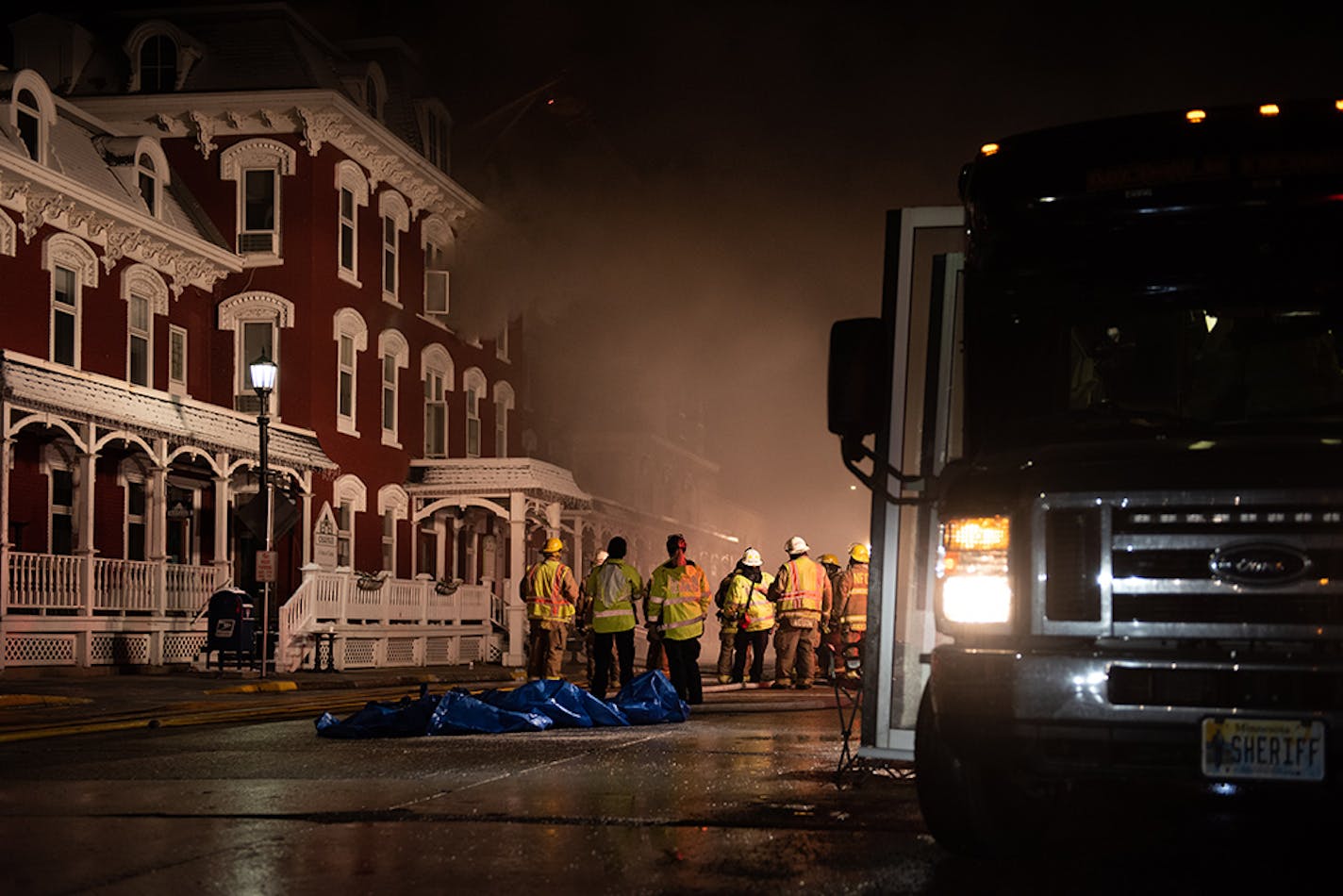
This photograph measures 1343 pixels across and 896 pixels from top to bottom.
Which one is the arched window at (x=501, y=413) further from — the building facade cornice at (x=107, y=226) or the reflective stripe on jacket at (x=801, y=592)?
the reflective stripe on jacket at (x=801, y=592)

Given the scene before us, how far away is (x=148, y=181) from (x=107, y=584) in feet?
26.3

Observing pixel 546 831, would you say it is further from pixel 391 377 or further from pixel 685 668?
pixel 391 377

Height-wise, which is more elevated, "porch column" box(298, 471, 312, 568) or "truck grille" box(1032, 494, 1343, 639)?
"truck grille" box(1032, 494, 1343, 639)

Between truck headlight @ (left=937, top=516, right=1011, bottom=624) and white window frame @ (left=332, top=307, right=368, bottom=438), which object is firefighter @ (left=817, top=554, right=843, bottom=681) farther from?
truck headlight @ (left=937, top=516, right=1011, bottom=624)

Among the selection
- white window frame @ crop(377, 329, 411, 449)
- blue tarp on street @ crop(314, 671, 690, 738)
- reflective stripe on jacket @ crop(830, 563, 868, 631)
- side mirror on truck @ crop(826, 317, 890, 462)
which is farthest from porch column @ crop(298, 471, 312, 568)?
side mirror on truck @ crop(826, 317, 890, 462)

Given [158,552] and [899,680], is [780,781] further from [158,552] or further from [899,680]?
[158,552]

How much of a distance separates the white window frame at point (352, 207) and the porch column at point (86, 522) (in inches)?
366

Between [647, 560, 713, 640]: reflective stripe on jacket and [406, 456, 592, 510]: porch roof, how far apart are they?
17.2 meters

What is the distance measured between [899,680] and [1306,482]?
6.41ft

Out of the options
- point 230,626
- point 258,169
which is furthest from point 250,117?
point 230,626

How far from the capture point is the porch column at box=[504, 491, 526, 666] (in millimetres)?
32312

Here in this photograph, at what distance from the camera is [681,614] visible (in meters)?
15.8

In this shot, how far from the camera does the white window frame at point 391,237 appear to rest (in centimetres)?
3347

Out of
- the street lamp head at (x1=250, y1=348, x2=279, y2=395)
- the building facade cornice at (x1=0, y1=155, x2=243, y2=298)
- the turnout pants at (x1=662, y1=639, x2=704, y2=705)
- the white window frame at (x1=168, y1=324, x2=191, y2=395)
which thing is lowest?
the turnout pants at (x1=662, y1=639, x2=704, y2=705)
